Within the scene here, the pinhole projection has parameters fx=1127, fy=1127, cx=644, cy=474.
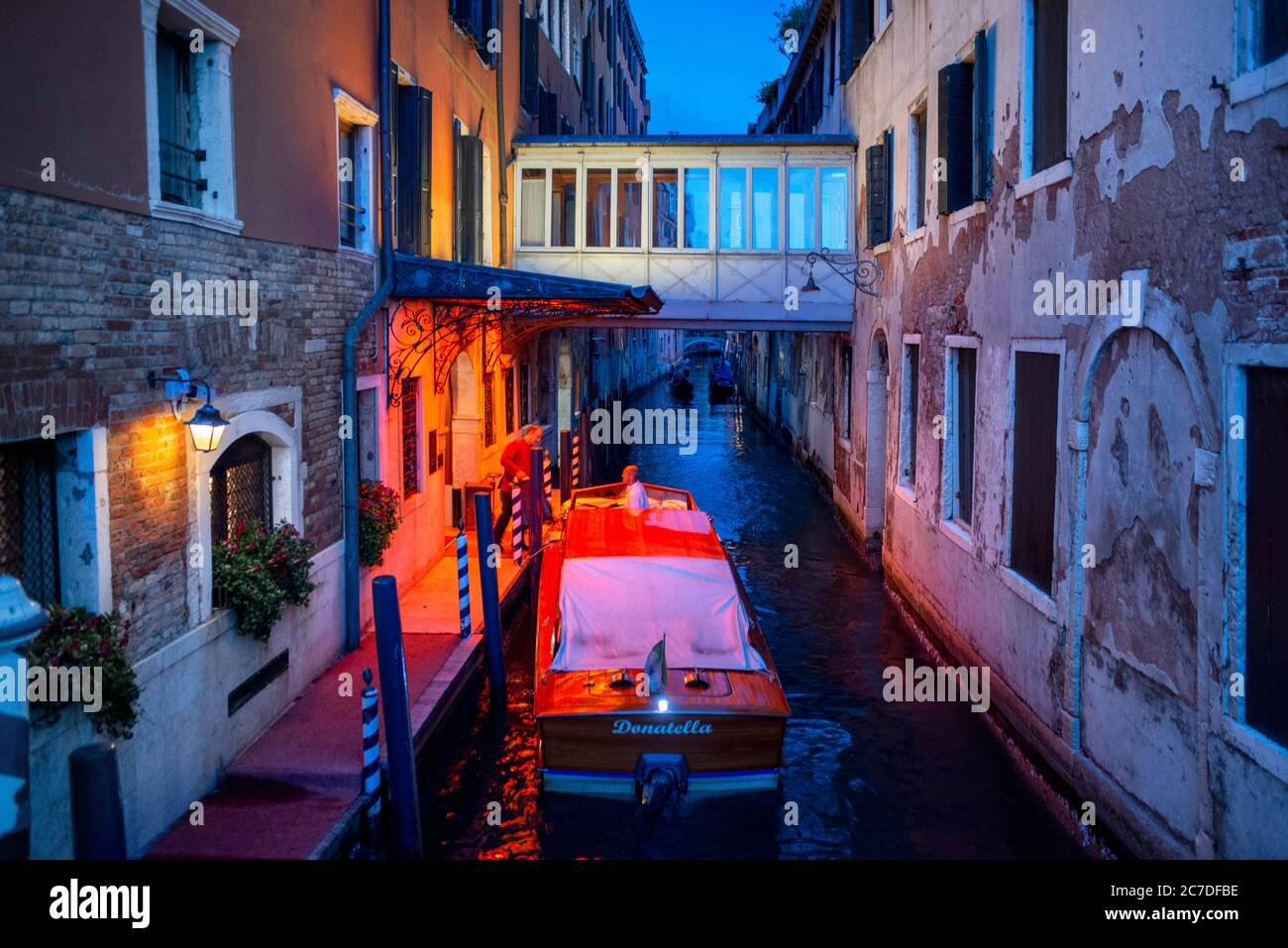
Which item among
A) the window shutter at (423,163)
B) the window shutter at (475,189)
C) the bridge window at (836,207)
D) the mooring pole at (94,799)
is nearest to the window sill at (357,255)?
the window shutter at (423,163)

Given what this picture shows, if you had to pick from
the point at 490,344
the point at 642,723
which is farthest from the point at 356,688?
the point at 490,344

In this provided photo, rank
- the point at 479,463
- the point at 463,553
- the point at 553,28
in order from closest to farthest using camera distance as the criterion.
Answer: the point at 463,553
the point at 479,463
the point at 553,28

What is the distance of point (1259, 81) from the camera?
16.0 ft

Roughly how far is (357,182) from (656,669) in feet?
17.4

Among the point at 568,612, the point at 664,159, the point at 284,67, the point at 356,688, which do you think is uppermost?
the point at 664,159

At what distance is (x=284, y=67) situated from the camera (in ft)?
25.3

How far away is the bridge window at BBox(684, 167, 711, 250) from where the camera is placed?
1672cm

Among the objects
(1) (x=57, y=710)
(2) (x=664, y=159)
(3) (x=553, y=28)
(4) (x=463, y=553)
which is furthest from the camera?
(3) (x=553, y=28)

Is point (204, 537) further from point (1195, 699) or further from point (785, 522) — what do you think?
point (785, 522)

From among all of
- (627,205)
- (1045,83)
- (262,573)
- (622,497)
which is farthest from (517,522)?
(627,205)

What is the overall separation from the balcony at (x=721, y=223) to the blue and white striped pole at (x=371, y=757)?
1120 centimetres

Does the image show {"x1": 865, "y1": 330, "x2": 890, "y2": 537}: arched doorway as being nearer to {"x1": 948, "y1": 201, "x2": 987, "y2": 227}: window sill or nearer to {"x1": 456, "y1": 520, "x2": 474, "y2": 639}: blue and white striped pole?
{"x1": 948, "y1": 201, "x2": 987, "y2": 227}: window sill

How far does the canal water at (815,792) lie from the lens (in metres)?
6.96
